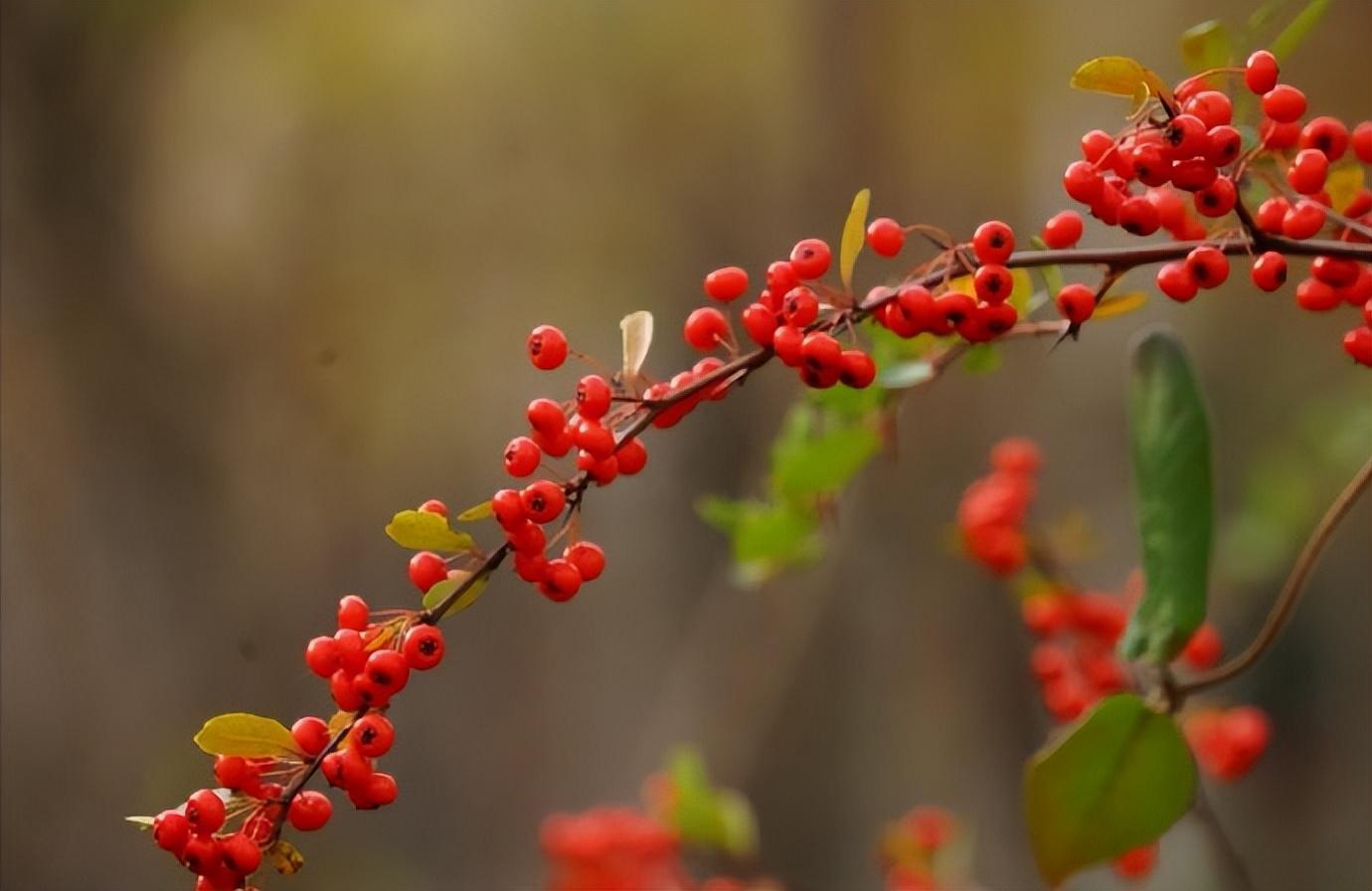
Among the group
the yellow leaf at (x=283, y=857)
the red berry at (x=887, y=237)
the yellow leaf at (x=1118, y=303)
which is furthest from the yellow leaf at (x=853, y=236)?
the yellow leaf at (x=283, y=857)

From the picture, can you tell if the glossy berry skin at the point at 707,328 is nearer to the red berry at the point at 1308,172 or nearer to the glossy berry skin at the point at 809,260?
the glossy berry skin at the point at 809,260

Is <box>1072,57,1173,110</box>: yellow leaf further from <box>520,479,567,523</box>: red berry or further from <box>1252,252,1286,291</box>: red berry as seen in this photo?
<box>520,479,567,523</box>: red berry

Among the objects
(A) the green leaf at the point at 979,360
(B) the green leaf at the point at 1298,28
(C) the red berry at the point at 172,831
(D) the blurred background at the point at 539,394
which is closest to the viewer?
(C) the red berry at the point at 172,831

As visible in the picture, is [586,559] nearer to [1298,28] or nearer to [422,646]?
[422,646]

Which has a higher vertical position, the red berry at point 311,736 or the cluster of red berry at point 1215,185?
the cluster of red berry at point 1215,185

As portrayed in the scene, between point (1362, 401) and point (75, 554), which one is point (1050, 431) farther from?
point (75, 554)

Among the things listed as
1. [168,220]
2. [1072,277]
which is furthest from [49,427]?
[1072,277]

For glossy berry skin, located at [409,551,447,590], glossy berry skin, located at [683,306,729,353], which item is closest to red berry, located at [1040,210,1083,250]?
Result: glossy berry skin, located at [683,306,729,353]
